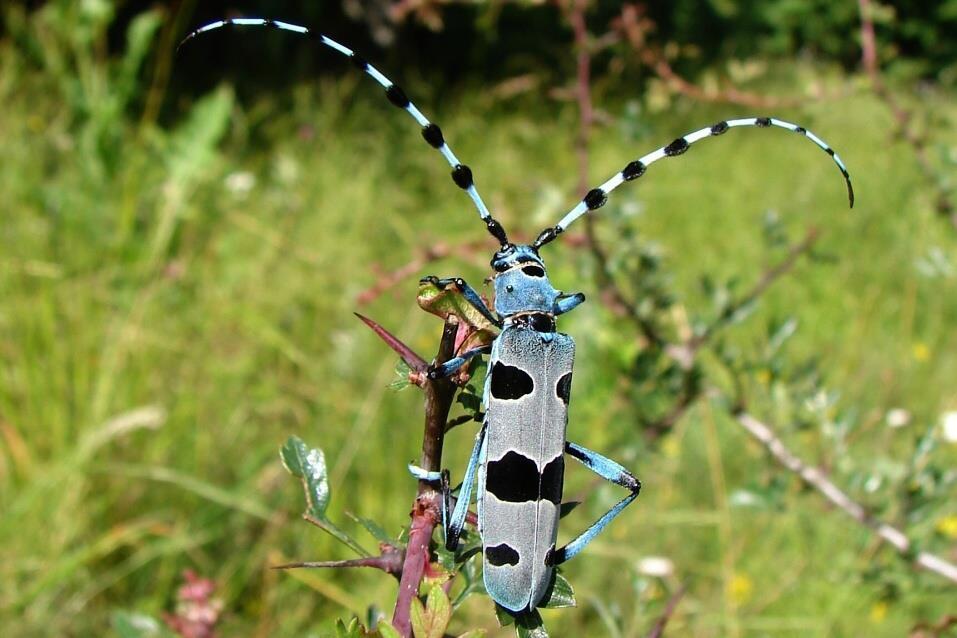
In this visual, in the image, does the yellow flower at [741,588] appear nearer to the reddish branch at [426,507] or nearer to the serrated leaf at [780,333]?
the serrated leaf at [780,333]

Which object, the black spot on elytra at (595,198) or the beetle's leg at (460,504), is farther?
the black spot on elytra at (595,198)

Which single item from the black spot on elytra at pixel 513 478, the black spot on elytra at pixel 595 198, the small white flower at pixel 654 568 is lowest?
the black spot on elytra at pixel 513 478

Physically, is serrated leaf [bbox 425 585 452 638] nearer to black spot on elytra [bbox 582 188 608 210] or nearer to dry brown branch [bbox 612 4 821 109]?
black spot on elytra [bbox 582 188 608 210]

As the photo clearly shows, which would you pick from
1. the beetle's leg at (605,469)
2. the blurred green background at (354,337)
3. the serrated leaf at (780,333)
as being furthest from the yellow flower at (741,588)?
the beetle's leg at (605,469)

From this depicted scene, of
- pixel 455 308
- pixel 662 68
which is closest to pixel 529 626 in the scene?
pixel 455 308

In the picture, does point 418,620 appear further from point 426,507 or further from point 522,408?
point 522,408

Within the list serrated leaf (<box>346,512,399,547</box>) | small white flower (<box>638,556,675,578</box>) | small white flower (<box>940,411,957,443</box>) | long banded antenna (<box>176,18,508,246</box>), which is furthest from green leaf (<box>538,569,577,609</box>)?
small white flower (<box>940,411,957,443</box>)
